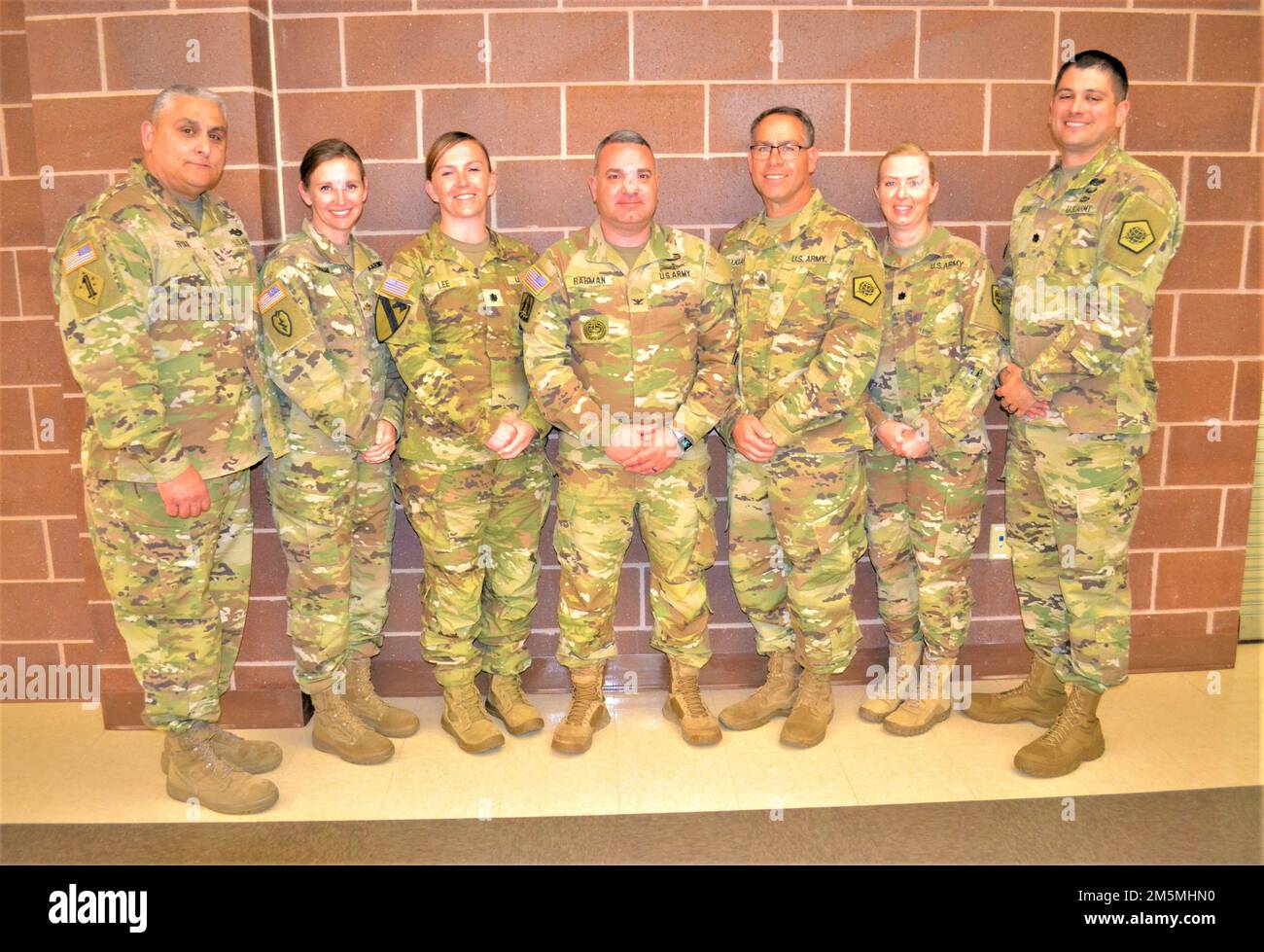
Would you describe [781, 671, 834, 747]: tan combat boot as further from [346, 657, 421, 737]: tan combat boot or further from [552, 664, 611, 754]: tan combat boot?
[346, 657, 421, 737]: tan combat boot

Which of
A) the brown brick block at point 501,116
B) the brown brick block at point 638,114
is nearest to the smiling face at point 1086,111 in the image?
the brown brick block at point 638,114

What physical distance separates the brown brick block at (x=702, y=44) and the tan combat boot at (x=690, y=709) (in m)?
1.96

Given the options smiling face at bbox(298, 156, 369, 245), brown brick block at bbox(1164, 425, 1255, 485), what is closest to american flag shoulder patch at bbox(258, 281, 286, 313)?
smiling face at bbox(298, 156, 369, 245)

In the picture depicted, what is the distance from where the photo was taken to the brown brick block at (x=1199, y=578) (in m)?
3.54

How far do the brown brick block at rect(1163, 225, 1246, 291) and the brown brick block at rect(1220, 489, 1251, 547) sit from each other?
0.77m

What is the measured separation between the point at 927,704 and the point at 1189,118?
86.8 inches

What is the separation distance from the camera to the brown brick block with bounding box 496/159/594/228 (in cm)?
320

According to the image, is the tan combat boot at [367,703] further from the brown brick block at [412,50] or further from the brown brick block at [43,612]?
the brown brick block at [412,50]

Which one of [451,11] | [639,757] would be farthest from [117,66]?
[639,757]

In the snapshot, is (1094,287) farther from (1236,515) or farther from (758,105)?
(1236,515)

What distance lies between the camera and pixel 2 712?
11.2 feet

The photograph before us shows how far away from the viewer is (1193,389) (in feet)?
11.2

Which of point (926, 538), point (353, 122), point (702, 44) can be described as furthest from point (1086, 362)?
point (353, 122)
